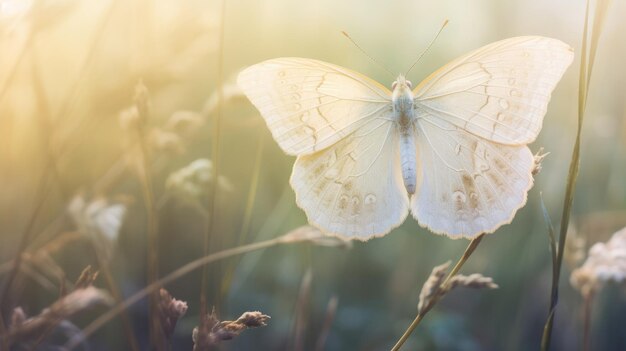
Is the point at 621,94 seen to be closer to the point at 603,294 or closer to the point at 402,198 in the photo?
the point at 603,294

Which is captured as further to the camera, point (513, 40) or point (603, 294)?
point (603, 294)

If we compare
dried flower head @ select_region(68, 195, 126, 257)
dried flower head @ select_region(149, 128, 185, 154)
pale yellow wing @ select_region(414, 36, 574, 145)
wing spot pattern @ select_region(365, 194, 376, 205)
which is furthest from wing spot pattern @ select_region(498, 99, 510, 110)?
dried flower head @ select_region(68, 195, 126, 257)

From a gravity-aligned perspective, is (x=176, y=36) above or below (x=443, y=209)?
above

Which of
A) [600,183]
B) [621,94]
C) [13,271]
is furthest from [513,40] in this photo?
[621,94]

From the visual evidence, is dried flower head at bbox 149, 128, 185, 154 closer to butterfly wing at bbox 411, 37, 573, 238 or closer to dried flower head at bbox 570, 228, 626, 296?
butterfly wing at bbox 411, 37, 573, 238

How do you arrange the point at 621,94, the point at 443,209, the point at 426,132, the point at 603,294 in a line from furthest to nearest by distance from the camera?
the point at 621,94 < the point at 603,294 < the point at 426,132 < the point at 443,209

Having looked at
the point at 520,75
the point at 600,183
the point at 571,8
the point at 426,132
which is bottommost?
the point at 600,183

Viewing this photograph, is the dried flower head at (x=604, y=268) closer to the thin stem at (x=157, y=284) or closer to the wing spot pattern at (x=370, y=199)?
the wing spot pattern at (x=370, y=199)

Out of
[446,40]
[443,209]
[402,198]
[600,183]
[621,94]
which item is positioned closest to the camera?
[443,209]

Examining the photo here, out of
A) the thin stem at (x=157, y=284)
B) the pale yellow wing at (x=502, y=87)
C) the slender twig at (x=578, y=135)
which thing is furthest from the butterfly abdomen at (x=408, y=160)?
the slender twig at (x=578, y=135)
